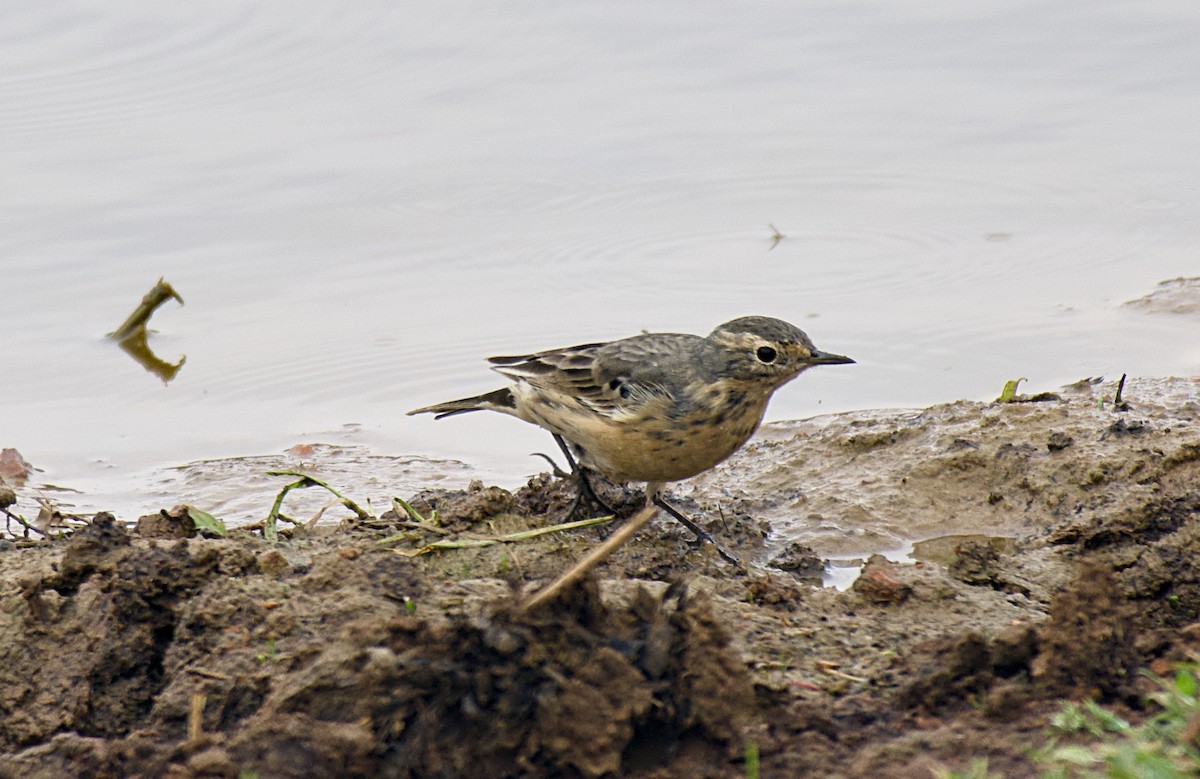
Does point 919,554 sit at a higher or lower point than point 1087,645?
lower

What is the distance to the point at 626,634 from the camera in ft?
13.0

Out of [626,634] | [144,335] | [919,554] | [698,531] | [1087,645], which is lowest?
[919,554]

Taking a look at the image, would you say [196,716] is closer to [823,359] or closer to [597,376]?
[597,376]

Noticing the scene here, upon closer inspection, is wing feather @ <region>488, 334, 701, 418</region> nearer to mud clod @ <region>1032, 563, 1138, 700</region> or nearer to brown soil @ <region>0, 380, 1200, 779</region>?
brown soil @ <region>0, 380, 1200, 779</region>

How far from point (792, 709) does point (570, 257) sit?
6.46 metres

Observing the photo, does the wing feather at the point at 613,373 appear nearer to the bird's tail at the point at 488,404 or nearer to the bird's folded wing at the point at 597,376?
the bird's folded wing at the point at 597,376

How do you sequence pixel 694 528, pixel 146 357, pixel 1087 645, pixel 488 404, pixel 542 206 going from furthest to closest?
1. pixel 542 206
2. pixel 146 357
3. pixel 488 404
4. pixel 694 528
5. pixel 1087 645

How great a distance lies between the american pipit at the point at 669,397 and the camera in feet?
20.9

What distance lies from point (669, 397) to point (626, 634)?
2537 mm

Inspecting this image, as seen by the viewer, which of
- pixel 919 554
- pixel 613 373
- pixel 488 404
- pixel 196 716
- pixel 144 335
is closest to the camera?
pixel 196 716

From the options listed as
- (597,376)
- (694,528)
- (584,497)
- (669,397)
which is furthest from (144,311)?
(694,528)

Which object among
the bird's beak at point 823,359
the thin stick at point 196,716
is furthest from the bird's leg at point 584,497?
the thin stick at point 196,716

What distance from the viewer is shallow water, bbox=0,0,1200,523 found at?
884 centimetres

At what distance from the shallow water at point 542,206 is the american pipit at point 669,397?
1.41m
